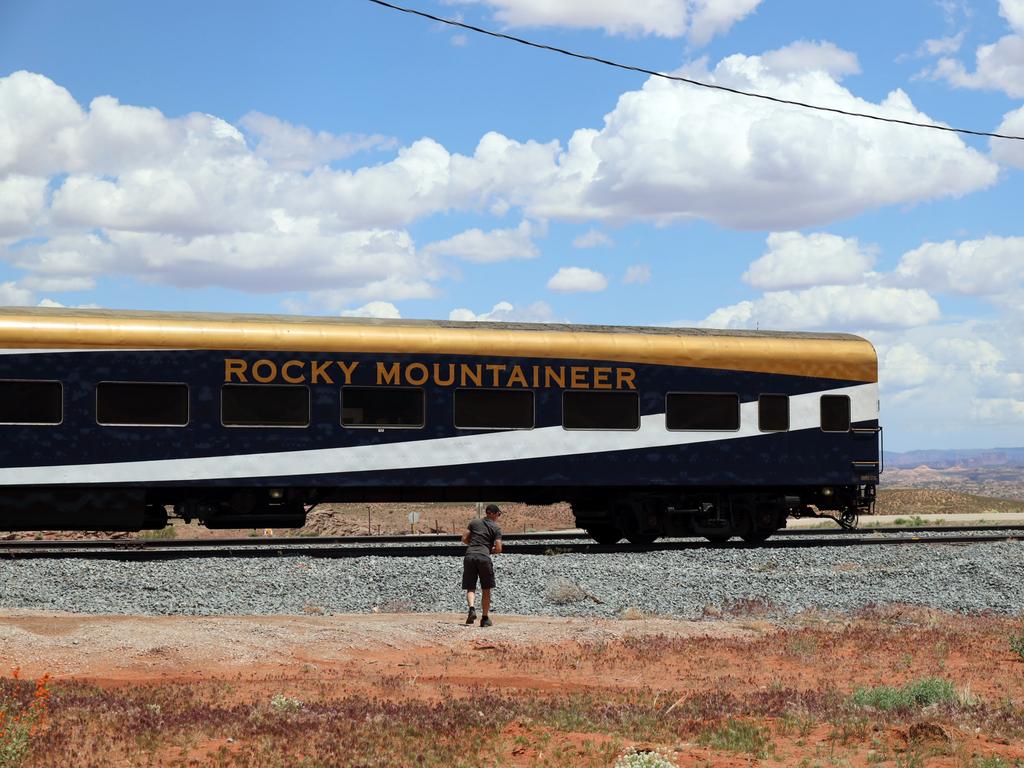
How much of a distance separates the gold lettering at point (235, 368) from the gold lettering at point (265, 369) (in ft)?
0.50

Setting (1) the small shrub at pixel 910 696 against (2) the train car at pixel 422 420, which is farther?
(2) the train car at pixel 422 420

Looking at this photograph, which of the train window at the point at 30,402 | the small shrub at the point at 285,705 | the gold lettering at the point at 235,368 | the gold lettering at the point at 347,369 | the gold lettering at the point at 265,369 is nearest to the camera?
the small shrub at the point at 285,705

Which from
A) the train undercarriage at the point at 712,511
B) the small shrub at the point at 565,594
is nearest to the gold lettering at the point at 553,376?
the train undercarriage at the point at 712,511

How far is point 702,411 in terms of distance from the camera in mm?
20734

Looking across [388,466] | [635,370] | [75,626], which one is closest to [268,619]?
[75,626]

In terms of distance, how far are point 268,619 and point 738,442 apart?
1002 cm

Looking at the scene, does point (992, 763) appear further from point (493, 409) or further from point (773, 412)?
point (773, 412)

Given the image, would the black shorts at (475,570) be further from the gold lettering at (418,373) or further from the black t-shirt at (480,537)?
the gold lettering at (418,373)

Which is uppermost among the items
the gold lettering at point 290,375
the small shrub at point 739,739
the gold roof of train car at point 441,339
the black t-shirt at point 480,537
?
the gold roof of train car at point 441,339

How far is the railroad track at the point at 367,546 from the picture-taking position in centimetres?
1917

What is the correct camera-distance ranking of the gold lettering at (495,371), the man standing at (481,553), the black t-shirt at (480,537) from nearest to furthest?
the man standing at (481,553) → the black t-shirt at (480,537) → the gold lettering at (495,371)

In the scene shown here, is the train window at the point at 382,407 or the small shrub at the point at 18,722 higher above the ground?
the train window at the point at 382,407

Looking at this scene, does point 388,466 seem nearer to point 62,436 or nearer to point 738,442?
point 62,436

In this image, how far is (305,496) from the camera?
63.4 ft
